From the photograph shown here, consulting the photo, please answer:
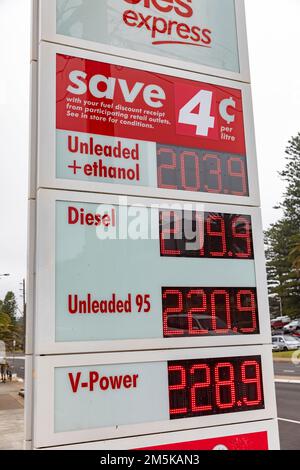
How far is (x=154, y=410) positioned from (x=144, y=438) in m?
0.22

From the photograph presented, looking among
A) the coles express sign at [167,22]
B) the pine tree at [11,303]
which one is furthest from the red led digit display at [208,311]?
the pine tree at [11,303]

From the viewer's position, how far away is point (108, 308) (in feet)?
12.9

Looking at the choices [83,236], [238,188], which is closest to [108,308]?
[83,236]

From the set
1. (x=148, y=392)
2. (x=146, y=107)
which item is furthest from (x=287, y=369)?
(x=146, y=107)

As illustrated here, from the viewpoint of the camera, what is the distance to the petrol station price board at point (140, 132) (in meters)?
4.10

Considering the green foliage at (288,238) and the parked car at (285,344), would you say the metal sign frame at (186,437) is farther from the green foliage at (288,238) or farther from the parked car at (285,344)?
the green foliage at (288,238)

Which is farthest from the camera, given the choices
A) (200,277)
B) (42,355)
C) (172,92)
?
(172,92)

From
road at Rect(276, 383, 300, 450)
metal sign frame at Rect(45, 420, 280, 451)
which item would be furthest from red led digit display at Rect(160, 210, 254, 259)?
road at Rect(276, 383, 300, 450)

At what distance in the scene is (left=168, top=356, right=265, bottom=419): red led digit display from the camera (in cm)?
403

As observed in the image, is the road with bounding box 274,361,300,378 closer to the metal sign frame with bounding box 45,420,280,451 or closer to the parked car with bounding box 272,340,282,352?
the parked car with bounding box 272,340,282,352

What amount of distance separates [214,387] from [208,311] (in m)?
0.63

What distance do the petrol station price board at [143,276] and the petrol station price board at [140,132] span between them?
0.19 metres

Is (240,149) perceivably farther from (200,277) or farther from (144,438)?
(144,438)

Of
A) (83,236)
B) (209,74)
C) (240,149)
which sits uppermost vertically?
(209,74)
